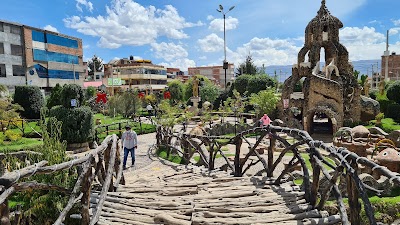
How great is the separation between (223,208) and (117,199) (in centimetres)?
173

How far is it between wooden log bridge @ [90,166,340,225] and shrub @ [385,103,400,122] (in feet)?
72.5

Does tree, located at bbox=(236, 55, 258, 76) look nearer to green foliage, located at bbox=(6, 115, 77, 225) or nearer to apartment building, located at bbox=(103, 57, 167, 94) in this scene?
apartment building, located at bbox=(103, 57, 167, 94)

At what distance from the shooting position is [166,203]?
4.71m

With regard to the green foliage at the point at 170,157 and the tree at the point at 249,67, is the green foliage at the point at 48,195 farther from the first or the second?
the tree at the point at 249,67

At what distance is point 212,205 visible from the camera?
15.1ft

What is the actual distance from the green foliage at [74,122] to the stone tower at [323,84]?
46.9ft

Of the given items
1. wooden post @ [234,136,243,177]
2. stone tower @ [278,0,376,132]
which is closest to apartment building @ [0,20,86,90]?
stone tower @ [278,0,376,132]

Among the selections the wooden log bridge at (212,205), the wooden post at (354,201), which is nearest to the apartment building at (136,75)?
the wooden log bridge at (212,205)

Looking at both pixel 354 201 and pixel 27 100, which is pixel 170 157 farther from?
pixel 27 100

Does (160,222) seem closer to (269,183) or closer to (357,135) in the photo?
(269,183)

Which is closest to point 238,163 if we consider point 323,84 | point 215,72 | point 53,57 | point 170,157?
point 170,157

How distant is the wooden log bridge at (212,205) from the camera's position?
4.13 meters

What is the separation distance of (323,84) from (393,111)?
7.26 meters

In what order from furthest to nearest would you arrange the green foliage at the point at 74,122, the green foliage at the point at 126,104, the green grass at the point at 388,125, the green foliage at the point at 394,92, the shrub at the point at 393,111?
the green foliage at the point at 126,104 < the green foliage at the point at 394,92 < the shrub at the point at 393,111 < the green grass at the point at 388,125 < the green foliage at the point at 74,122
